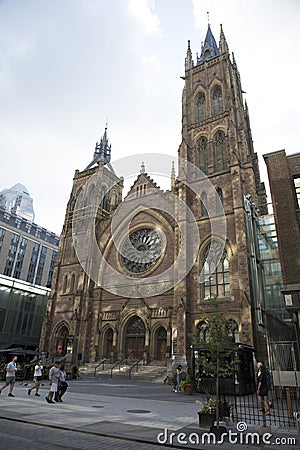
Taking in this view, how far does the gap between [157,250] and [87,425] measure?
23240mm

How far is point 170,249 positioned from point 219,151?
37.6 feet

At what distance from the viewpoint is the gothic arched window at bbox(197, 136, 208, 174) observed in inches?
1262

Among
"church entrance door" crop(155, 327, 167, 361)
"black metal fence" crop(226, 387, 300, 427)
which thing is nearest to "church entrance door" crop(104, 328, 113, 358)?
"church entrance door" crop(155, 327, 167, 361)

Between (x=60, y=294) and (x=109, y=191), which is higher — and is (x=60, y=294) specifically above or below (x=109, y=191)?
below

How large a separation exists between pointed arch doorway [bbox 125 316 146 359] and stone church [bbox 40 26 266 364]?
85 millimetres

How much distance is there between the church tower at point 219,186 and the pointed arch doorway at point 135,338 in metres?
4.95

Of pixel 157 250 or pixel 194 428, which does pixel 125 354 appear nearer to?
pixel 157 250

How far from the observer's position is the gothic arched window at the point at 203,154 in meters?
32.1

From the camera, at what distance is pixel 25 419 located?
26.7 feet

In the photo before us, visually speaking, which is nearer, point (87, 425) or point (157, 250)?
point (87, 425)

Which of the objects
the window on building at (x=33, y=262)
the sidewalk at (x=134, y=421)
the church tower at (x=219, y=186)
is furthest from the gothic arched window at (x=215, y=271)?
the window on building at (x=33, y=262)

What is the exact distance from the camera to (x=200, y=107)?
36.8m

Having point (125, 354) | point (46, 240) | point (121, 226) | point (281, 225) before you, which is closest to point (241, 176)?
point (281, 225)

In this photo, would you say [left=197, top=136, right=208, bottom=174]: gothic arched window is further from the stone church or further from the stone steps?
the stone steps
